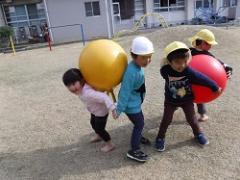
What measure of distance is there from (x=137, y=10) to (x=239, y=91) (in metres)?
17.4

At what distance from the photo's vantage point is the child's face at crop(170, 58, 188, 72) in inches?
117

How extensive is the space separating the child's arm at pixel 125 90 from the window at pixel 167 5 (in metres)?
20.1

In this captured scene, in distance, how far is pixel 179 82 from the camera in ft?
10.3

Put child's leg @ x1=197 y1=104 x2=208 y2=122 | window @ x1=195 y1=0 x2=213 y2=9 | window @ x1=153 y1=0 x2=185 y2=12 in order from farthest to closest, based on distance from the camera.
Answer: window @ x1=195 y1=0 x2=213 y2=9, window @ x1=153 y1=0 x2=185 y2=12, child's leg @ x1=197 y1=104 x2=208 y2=122

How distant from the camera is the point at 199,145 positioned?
11.4 ft

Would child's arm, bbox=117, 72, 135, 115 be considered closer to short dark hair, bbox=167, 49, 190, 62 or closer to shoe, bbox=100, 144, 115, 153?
short dark hair, bbox=167, 49, 190, 62

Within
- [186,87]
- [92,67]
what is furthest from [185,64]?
[92,67]

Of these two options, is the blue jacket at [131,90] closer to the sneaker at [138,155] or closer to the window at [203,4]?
the sneaker at [138,155]

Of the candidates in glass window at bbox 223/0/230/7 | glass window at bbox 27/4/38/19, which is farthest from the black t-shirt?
glass window at bbox 223/0/230/7

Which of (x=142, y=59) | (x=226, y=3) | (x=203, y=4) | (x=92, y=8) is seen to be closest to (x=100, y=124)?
(x=142, y=59)

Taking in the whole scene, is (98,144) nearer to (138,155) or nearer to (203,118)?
(138,155)

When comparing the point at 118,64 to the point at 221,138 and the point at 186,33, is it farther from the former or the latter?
the point at 186,33

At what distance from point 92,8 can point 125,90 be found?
17.1 metres

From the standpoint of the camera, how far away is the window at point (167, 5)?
2189 centimetres
